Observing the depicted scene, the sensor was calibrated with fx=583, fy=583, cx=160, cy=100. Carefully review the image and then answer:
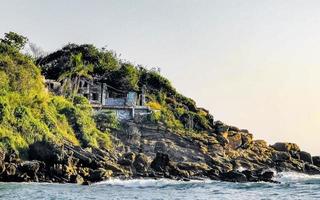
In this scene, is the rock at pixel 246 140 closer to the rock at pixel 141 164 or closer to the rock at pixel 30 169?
the rock at pixel 141 164

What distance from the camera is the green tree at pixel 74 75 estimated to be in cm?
7021

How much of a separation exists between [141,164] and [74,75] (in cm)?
2220

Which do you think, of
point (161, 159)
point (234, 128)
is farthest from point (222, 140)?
point (161, 159)

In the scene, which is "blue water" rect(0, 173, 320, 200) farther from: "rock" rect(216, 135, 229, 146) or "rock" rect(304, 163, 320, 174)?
"rock" rect(304, 163, 320, 174)

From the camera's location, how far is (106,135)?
6359 centimetres

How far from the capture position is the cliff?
160 ft

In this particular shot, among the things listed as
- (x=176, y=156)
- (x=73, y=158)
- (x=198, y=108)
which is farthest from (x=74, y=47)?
(x=73, y=158)

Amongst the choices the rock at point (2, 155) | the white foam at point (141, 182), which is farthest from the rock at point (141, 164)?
the rock at point (2, 155)

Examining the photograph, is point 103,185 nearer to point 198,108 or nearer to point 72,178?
point 72,178

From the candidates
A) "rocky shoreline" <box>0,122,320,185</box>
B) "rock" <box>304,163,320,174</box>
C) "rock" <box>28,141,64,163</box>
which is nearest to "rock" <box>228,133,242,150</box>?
"rocky shoreline" <box>0,122,320,185</box>

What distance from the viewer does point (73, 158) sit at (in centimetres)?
4856

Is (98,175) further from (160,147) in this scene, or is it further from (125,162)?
(160,147)

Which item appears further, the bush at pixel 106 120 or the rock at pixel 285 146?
the rock at pixel 285 146

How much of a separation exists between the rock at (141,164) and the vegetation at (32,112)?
5.36 metres
